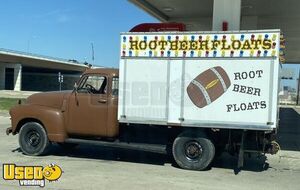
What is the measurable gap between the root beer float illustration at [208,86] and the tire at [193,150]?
2.42ft

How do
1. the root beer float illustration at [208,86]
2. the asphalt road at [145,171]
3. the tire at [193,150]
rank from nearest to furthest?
the asphalt road at [145,171]
the root beer float illustration at [208,86]
the tire at [193,150]

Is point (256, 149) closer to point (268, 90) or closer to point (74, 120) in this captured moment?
point (268, 90)

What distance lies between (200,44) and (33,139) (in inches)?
187

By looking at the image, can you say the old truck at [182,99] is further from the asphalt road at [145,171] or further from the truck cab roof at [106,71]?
the asphalt road at [145,171]

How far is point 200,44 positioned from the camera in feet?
31.9

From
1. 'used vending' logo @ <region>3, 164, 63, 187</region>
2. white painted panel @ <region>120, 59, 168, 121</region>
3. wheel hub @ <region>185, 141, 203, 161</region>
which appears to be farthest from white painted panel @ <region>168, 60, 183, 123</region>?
'used vending' logo @ <region>3, 164, 63, 187</region>

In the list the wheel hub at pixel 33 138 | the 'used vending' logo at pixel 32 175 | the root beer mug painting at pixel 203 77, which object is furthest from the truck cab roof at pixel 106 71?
the 'used vending' logo at pixel 32 175

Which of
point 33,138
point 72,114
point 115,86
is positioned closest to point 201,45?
point 115,86

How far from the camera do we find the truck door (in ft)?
34.5

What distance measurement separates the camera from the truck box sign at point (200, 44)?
9.30 metres

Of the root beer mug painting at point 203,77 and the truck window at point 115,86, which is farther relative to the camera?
the truck window at point 115,86

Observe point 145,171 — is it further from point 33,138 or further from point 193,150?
point 33,138

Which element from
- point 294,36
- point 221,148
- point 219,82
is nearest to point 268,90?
point 219,82

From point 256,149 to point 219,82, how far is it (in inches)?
66.8
